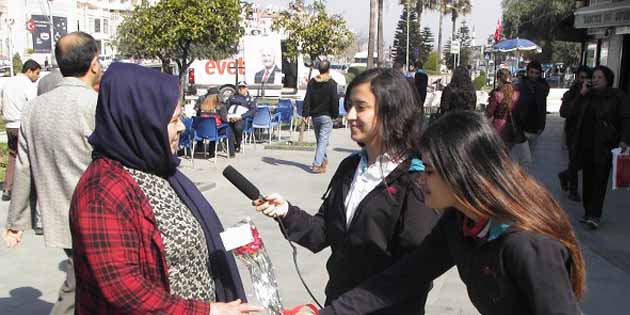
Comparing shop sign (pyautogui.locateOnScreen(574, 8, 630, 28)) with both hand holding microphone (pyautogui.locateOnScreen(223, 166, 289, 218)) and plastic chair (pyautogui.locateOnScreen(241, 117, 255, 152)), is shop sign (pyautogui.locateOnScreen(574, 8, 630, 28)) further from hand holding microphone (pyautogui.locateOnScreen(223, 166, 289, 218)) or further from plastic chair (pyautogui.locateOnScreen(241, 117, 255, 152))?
hand holding microphone (pyautogui.locateOnScreen(223, 166, 289, 218))

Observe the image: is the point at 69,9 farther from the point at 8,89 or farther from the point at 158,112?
the point at 158,112

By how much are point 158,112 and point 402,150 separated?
0.88m

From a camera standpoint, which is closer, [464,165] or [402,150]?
[464,165]

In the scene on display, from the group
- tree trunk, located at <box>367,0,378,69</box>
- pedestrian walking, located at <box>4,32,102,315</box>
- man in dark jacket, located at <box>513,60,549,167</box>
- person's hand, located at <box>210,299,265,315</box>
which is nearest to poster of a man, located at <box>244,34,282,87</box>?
tree trunk, located at <box>367,0,378,69</box>

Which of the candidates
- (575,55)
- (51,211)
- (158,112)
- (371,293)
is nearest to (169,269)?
(158,112)

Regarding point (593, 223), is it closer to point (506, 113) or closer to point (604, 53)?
point (506, 113)

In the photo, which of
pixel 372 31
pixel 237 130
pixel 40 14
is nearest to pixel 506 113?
pixel 237 130

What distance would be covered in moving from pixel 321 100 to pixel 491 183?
29.1ft

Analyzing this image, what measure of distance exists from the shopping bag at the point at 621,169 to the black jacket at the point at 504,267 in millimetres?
5029

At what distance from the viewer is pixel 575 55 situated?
52406 mm


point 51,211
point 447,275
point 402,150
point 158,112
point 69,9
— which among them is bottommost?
point 447,275

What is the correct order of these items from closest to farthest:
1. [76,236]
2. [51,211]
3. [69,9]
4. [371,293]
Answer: [76,236], [371,293], [51,211], [69,9]

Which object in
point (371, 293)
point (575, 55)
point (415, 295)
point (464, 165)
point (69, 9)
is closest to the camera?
point (464, 165)

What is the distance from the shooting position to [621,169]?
647 centimetres
